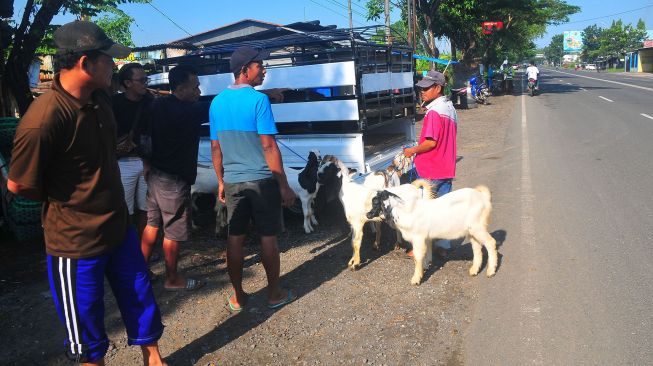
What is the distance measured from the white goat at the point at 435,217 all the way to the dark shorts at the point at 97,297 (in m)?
2.16

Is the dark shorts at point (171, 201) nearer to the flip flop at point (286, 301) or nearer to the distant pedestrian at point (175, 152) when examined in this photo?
the distant pedestrian at point (175, 152)

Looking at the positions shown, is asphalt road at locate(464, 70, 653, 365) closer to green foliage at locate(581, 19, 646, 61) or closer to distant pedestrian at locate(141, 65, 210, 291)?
distant pedestrian at locate(141, 65, 210, 291)

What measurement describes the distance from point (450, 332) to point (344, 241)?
2.18 meters

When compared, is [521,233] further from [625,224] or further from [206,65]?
[206,65]

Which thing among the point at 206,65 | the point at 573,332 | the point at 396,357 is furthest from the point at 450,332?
the point at 206,65

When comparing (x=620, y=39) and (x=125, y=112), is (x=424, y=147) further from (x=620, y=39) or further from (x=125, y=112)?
(x=620, y=39)

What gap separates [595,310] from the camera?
3.62 metres

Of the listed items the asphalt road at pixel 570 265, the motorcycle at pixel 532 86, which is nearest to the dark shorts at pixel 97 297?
the asphalt road at pixel 570 265

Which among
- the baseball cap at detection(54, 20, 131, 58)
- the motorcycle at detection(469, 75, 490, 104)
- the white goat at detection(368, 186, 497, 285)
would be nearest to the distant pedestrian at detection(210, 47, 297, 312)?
the white goat at detection(368, 186, 497, 285)

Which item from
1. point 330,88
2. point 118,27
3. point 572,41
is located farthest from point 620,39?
point 330,88

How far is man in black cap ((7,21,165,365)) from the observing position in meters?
2.26

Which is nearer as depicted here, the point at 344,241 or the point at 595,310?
the point at 595,310

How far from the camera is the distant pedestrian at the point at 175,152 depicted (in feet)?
13.3

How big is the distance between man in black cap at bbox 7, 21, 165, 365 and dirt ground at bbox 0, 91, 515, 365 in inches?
37.1
